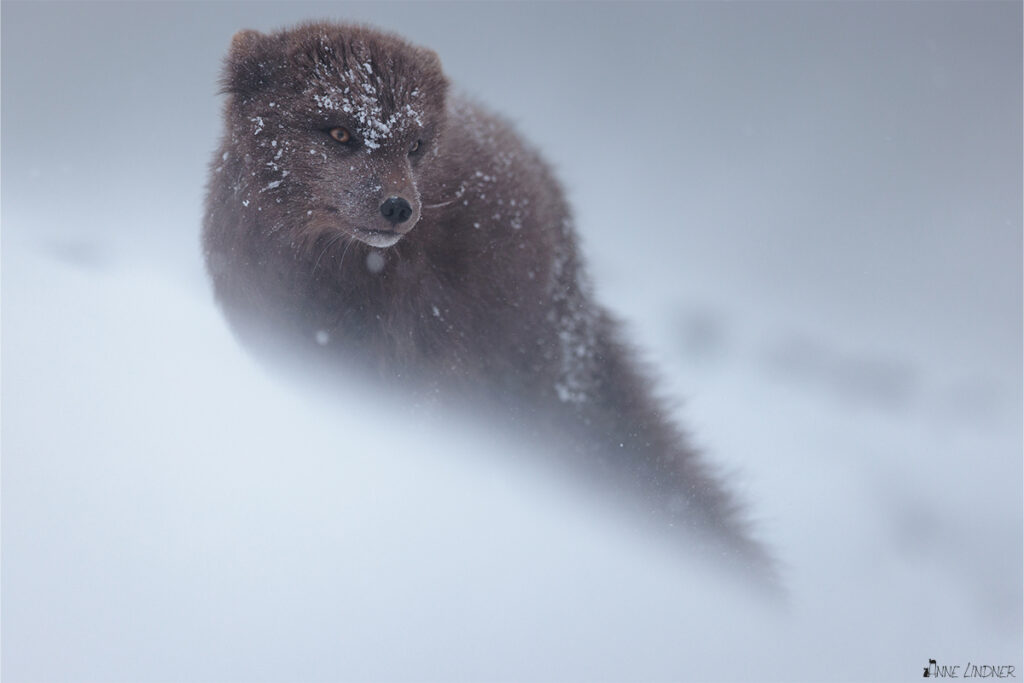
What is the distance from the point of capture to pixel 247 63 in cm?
269

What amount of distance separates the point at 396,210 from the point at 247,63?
88cm

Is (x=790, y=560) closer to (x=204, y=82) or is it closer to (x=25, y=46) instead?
(x=204, y=82)

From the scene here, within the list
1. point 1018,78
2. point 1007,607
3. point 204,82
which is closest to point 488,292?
point 1007,607

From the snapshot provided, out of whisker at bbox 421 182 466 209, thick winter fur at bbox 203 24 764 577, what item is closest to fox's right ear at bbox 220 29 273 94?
thick winter fur at bbox 203 24 764 577

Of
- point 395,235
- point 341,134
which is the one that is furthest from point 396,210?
point 341,134

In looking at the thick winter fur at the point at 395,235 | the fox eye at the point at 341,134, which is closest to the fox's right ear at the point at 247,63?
the thick winter fur at the point at 395,235

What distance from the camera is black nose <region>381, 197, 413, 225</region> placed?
239 centimetres

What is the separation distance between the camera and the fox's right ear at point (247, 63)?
2664 mm

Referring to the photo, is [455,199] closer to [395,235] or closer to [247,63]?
[395,235]

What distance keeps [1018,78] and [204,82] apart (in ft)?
22.3

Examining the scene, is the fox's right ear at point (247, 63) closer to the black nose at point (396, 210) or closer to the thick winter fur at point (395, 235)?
the thick winter fur at point (395, 235)

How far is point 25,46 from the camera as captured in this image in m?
6.16

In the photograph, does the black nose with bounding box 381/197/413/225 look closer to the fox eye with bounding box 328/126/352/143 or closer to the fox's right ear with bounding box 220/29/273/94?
the fox eye with bounding box 328/126/352/143

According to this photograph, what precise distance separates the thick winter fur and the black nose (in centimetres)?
1
